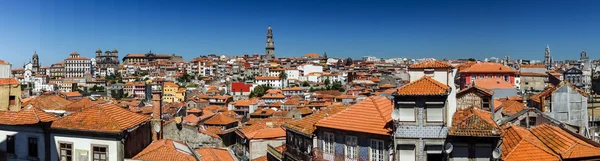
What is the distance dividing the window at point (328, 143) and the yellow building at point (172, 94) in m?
114

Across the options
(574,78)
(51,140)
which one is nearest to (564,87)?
(51,140)

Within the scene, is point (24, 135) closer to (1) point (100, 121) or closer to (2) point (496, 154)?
(1) point (100, 121)

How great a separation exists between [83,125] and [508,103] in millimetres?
22813

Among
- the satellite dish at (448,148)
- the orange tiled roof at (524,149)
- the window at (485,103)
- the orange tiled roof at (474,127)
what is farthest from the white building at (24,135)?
the window at (485,103)

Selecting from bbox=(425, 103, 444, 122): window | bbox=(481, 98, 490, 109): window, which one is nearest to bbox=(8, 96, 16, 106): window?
bbox=(425, 103, 444, 122): window

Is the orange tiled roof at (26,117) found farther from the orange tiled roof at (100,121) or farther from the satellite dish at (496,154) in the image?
the satellite dish at (496,154)

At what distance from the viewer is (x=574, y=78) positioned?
84.4 meters

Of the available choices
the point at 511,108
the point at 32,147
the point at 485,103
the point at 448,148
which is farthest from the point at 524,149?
the point at 32,147

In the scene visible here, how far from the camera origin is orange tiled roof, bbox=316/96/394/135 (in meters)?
16.6

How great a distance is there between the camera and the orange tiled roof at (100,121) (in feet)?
61.2

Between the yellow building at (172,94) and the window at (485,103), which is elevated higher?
the window at (485,103)

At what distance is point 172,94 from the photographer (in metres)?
135

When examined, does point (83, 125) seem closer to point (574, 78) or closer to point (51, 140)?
point (51, 140)

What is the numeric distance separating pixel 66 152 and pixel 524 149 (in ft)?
57.8
